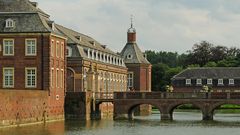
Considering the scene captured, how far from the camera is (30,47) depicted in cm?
5431

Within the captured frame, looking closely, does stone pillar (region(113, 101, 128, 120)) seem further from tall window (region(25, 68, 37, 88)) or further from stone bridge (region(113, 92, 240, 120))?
tall window (region(25, 68, 37, 88))

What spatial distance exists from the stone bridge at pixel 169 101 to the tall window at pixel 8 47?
12.2m

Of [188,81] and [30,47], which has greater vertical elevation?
[30,47]

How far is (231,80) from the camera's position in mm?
100375

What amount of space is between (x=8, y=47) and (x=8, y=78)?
8.51 feet

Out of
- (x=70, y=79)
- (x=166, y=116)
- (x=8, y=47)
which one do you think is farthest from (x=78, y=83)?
(x=8, y=47)

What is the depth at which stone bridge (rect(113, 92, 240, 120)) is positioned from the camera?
60.2 meters

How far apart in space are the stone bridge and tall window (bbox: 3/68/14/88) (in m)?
11.6

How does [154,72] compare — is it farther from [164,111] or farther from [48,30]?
[48,30]

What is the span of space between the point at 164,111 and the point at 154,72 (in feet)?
214

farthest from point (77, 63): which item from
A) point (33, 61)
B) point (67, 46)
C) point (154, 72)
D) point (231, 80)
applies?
point (154, 72)

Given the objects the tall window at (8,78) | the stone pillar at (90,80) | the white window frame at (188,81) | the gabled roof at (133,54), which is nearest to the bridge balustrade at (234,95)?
the stone pillar at (90,80)

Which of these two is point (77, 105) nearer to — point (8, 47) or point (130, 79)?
point (8, 47)

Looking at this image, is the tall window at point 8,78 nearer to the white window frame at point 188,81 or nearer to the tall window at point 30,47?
the tall window at point 30,47
